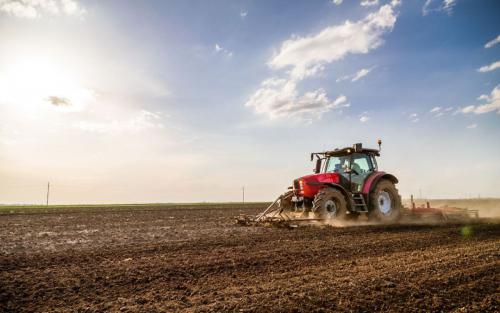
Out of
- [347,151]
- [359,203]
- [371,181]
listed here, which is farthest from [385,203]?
[347,151]

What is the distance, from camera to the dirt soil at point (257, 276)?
12.1ft

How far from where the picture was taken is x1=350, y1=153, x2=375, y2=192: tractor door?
37.5 ft

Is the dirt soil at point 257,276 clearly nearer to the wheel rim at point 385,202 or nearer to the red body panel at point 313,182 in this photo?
the red body panel at point 313,182

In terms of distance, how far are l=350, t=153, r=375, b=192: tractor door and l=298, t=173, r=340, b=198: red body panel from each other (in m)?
0.68

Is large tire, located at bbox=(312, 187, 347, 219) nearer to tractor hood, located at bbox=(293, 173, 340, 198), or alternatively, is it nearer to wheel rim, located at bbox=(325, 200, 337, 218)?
wheel rim, located at bbox=(325, 200, 337, 218)

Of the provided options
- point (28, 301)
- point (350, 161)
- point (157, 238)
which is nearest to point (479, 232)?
point (350, 161)

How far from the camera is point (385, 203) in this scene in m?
11.8

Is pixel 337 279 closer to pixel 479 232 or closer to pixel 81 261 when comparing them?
pixel 81 261

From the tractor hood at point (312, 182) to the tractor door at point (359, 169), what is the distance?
68cm

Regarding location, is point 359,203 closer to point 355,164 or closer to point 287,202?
point 355,164

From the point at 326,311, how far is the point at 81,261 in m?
4.50

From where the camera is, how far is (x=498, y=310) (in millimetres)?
3473

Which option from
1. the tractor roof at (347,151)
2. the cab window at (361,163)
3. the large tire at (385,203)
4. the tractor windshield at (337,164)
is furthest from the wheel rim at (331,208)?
the tractor roof at (347,151)

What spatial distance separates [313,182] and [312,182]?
0.03 meters
